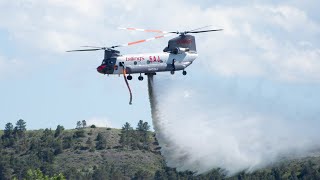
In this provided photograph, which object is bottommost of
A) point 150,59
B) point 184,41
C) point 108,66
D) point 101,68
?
point 101,68

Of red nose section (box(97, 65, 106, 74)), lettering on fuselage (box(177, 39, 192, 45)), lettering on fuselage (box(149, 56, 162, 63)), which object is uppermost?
lettering on fuselage (box(177, 39, 192, 45))

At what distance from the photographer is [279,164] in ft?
358

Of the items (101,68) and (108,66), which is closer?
(108,66)

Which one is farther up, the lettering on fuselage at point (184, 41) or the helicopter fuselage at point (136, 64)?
the lettering on fuselage at point (184, 41)

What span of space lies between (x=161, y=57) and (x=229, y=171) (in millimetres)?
19259

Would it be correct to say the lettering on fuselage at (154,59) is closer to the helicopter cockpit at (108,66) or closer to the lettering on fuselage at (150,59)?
the lettering on fuselage at (150,59)

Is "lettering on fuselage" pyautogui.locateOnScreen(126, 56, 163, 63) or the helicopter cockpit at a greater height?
"lettering on fuselage" pyautogui.locateOnScreen(126, 56, 163, 63)

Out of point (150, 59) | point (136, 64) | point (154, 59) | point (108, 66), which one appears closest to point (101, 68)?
point (108, 66)

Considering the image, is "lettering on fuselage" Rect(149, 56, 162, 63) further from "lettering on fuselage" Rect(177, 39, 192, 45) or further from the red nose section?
the red nose section

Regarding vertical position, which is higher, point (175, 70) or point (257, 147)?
point (175, 70)

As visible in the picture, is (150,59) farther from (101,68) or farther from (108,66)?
(101,68)

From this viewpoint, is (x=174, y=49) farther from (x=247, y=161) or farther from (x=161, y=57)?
(x=247, y=161)

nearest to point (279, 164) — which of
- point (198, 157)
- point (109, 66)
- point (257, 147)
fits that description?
point (257, 147)

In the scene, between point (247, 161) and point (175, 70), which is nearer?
point (175, 70)
